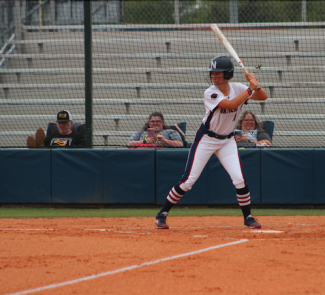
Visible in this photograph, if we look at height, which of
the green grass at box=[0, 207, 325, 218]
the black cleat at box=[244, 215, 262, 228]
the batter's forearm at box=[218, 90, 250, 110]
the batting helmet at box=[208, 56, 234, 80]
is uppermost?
the batting helmet at box=[208, 56, 234, 80]

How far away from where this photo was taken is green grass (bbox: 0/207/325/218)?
280 inches

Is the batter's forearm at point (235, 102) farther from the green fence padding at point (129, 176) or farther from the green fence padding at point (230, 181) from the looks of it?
the green fence padding at point (129, 176)

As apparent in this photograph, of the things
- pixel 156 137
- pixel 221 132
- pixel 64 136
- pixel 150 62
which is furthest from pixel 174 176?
pixel 150 62

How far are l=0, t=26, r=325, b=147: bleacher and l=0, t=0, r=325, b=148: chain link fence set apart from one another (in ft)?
0.09

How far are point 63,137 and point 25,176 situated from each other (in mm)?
1001

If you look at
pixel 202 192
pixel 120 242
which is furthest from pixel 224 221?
pixel 120 242

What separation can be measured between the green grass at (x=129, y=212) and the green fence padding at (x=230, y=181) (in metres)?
0.18

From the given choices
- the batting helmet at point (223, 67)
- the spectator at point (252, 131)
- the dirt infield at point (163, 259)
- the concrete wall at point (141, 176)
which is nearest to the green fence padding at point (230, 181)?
the concrete wall at point (141, 176)

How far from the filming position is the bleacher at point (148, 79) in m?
11.0

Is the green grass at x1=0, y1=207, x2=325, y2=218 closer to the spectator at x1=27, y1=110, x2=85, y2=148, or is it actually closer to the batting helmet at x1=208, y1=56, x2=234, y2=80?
the spectator at x1=27, y1=110, x2=85, y2=148

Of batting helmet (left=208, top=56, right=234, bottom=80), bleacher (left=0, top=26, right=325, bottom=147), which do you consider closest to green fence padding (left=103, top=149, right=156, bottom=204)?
bleacher (left=0, top=26, right=325, bottom=147)

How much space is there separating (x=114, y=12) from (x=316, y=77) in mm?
5988

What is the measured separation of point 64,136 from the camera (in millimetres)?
8477

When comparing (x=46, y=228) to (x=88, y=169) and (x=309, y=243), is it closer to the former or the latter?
(x=88, y=169)
